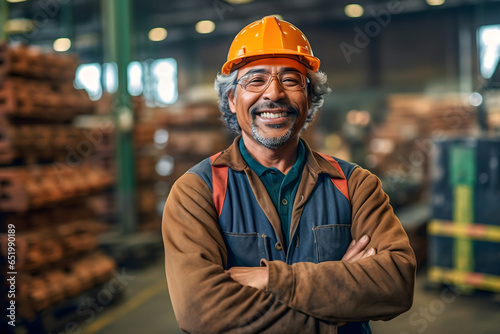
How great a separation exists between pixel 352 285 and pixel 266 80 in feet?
2.41

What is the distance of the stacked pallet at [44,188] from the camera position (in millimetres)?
4555

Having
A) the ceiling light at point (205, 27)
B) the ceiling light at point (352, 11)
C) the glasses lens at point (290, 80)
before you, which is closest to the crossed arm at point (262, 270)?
the glasses lens at point (290, 80)

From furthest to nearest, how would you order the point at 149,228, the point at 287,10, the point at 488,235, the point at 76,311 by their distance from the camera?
the point at 287,10 < the point at 149,228 < the point at 488,235 < the point at 76,311

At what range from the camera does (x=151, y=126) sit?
24.8 feet

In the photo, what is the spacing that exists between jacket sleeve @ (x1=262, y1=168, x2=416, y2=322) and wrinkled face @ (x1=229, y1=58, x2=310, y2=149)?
0.44m

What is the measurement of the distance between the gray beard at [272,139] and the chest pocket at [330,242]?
1.04 feet

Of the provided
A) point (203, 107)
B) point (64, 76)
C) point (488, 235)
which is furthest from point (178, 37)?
point (488, 235)

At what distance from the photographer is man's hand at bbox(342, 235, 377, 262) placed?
1.67 m

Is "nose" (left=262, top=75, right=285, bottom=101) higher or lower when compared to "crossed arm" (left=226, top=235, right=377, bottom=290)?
higher

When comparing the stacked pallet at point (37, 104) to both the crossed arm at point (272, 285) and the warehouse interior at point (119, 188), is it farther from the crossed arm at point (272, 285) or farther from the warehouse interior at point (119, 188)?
the crossed arm at point (272, 285)

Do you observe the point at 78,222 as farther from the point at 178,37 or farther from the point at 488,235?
the point at 178,37

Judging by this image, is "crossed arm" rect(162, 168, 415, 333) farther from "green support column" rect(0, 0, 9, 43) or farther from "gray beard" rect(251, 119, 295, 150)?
"green support column" rect(0, 0, 9, 43)

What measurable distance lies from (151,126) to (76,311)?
128 inches

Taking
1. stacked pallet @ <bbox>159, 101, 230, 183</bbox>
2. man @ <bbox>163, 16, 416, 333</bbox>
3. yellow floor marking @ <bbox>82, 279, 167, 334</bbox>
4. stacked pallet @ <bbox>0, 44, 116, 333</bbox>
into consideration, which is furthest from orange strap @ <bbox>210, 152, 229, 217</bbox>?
stacked pallet @ <bbox>159, 101, 230, 183</bbox>
